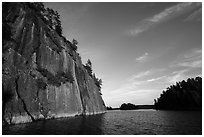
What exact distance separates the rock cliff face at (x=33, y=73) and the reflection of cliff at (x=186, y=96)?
200 feet

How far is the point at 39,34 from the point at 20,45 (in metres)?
6.78

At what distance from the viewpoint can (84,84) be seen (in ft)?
205

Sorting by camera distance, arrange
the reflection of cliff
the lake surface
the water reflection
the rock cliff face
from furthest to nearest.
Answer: the reflection of cliff, the rock cliff face, the lake surface, the water reflection

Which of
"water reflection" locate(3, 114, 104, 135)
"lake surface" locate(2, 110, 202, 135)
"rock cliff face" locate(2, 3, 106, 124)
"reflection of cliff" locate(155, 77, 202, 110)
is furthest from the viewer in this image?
"reflection of cliff" locate(155, 77, 202, 110)

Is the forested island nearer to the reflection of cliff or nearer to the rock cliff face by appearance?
the reflection of cliff

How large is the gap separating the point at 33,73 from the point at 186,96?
86.0 m

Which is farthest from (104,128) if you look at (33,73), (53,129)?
(33,73)

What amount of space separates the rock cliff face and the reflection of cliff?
6081 centimetres

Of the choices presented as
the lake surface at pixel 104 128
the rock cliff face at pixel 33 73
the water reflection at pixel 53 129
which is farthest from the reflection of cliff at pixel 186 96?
the water reflection at pixel 53 129

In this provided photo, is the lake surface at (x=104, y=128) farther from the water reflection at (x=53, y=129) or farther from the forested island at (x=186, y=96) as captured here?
the forested island at (x=186, y=96)

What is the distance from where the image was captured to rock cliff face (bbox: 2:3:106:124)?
30.7 meters

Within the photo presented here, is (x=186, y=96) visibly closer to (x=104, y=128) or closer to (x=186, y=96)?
(x=186, y=96)

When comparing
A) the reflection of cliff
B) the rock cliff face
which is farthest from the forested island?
the rock cliff face

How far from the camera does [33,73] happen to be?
120 feet
